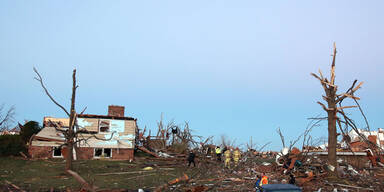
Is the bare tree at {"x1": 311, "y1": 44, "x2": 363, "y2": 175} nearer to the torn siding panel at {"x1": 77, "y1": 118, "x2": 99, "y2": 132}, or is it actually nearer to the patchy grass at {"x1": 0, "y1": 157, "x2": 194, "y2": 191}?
the patchy grass at {"x1": 0, "y1": 157, "x2": 194, "y2": 191}

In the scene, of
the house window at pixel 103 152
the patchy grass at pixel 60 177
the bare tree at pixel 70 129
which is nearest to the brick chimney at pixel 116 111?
the house window at pixel 103 152

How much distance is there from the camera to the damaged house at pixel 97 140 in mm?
26500

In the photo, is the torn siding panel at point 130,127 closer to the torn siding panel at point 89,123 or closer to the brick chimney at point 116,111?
the brick chimney at point 116,111

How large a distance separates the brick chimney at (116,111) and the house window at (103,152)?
12.0ft

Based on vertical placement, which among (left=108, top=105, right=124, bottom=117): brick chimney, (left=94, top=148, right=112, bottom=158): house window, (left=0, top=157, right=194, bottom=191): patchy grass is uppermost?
(left=108, top=105, right=124, bottom=117): brick chimney

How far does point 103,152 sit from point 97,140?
1184 millimetres

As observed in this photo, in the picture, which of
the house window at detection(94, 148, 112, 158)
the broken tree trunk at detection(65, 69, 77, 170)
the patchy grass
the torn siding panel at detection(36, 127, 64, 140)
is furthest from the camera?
the house window at detection(94, 148, 112, 158)

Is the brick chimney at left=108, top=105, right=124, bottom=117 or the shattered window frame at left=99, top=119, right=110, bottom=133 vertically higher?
the brick chimney at left=108, top=105, right=124, bottom=117

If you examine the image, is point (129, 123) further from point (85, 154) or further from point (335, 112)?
A: point (335, 112)

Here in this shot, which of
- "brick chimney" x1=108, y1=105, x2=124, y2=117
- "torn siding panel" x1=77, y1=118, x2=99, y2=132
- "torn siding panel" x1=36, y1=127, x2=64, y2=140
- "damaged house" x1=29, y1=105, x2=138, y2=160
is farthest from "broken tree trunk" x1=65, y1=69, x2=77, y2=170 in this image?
"brick chimney" x1=108, y1=105, x2=124, y2=117

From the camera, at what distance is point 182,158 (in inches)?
1050

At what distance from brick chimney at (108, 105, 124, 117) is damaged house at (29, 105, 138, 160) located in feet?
2.43

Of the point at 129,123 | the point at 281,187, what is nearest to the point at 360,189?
the point at 281,187

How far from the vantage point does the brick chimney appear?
3073 cm
